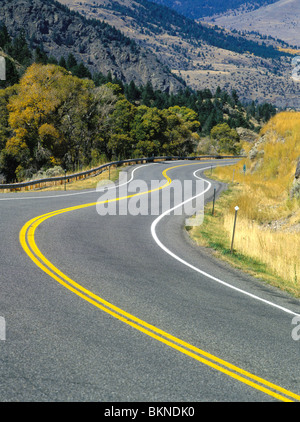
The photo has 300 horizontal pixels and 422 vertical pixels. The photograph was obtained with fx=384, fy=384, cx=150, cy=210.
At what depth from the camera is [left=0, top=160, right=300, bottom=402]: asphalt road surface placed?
4.48 meters

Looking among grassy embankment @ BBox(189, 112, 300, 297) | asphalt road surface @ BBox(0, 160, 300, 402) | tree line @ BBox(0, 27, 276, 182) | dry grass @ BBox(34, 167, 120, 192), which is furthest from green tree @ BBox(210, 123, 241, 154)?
asphalt road surface @ BBox(0, 160, 300, 402)

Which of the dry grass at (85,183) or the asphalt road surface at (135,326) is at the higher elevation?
the asphalt road surface at (135,326)

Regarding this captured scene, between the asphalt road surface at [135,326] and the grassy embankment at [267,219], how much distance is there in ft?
3.71

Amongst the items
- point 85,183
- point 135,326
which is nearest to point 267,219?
point 135,326

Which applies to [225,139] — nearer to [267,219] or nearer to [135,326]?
[267,219]

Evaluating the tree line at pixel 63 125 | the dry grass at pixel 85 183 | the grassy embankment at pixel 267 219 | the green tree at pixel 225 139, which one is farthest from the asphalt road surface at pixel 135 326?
the green tree at pixel 225 139

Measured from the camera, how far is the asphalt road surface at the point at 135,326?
176 inches

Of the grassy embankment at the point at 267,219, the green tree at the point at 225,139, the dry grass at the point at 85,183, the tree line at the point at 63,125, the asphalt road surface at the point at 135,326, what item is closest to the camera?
the asphalt road surface at the point at 135,326

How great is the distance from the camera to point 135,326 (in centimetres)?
594

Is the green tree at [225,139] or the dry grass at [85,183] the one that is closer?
the dry grass at [85,183]

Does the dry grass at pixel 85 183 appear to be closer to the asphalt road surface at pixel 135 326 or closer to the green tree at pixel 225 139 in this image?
the asphalt road surface at pixel 135 326

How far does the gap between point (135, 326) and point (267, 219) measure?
13553 millimetres

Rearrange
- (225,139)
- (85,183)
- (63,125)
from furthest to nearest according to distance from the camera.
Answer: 1. (225,139)
2. (63,125)
3. (85,183)
